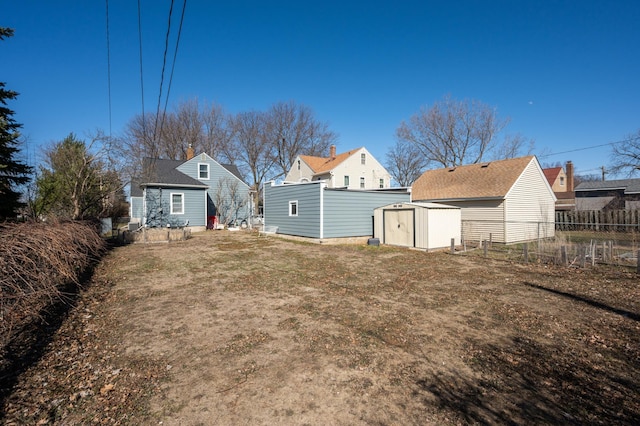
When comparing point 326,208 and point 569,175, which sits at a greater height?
point 569,175

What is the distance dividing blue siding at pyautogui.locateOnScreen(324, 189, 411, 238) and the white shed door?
→ 52.2 inches

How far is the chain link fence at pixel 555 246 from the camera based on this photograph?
1027 centimetres

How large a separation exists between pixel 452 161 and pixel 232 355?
112 feet

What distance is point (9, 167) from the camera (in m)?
10.8

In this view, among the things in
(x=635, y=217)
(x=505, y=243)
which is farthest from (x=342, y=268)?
(x=635, y=217)

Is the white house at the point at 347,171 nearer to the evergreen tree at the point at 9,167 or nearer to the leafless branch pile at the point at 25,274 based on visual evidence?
the evergreen tree at the point at 9,167

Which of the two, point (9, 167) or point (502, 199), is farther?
point (502, 199)

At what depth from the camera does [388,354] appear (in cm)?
411

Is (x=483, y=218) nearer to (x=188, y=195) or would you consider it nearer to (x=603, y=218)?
(x=603, y=218)

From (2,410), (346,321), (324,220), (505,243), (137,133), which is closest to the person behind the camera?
(2,410)

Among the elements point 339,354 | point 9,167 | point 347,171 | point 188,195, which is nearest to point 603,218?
point 347,171

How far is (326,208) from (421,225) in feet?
15.1

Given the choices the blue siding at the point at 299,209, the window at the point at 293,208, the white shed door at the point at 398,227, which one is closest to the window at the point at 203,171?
the blue siding at the point at 299,209

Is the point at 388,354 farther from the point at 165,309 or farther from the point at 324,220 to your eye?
the point at 324,220
